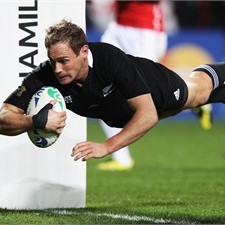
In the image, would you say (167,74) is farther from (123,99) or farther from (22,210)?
(22,210)

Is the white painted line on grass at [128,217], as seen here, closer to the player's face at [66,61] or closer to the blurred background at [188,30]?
the player's face at [66,61]

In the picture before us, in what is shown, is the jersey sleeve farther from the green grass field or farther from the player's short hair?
the green grass field

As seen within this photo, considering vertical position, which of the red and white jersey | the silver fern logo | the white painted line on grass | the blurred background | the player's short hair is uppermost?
the player's short hair

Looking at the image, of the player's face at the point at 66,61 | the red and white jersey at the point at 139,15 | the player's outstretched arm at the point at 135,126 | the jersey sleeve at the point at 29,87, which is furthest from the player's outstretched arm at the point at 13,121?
the red and white jersey at the point at 139,15

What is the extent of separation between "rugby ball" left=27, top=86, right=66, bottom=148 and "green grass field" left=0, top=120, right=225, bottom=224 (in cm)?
64

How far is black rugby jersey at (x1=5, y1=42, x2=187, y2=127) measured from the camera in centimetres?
687

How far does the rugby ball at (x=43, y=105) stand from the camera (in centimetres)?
678

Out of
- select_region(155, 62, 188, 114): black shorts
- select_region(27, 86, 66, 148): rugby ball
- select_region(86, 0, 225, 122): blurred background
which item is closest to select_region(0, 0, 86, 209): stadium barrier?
select_region(155, 62, 188, 114): black shorts

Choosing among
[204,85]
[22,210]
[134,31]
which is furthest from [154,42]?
[22,210]

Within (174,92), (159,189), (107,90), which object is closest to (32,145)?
(107,90)

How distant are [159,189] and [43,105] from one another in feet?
9.95

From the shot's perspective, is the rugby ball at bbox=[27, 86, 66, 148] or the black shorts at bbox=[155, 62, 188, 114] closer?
the rugby ball at bbox=[27, 86, 66, 148]

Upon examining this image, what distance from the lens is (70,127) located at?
7984mm

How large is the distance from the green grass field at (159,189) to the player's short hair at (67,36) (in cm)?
136
